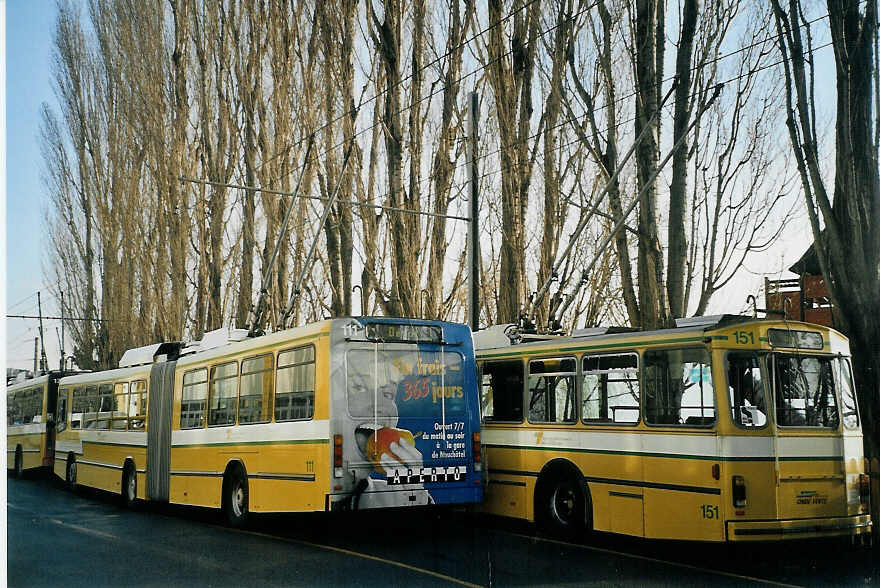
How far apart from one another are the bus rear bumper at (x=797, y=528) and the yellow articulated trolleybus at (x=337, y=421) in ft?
11.9

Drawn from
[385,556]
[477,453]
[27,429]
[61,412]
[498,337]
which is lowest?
[385,556]

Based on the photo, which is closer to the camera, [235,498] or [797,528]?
[797,528]

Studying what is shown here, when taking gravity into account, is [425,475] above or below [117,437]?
below

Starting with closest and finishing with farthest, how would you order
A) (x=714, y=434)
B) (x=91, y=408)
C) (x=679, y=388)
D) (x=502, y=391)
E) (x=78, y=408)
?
(x=714, y=434)
(x=679, y=388)
(x=502, y=391)
(x=91, y=408)
(x=78, y=408)

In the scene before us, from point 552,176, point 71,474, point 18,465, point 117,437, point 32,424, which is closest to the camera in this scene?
point 117,437

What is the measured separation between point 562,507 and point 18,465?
16.5m

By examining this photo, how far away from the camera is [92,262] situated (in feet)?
89.4

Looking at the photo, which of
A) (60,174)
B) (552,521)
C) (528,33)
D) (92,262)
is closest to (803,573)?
(552,521)

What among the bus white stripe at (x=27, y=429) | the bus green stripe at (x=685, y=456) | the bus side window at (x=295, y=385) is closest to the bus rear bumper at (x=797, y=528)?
the bus green stripe at (x=685, y=456)

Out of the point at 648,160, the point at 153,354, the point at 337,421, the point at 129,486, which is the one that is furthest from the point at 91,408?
the point at 648,160

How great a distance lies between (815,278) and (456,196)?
10.3m

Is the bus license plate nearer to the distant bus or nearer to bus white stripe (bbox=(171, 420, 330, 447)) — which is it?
bus white stripe (bbox=(171, 420, 330, 447))

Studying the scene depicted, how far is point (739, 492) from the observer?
33.1 ft

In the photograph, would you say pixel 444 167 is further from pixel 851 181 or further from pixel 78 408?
pixel 851 181
